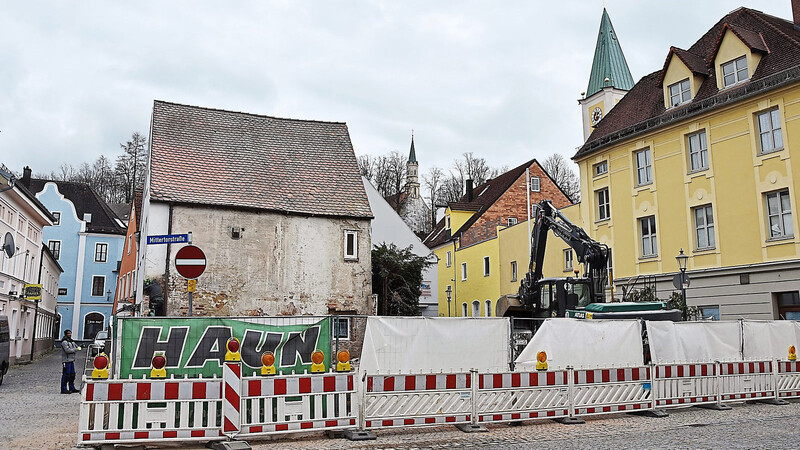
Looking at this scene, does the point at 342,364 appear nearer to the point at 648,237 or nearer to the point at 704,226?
the point at 704,226

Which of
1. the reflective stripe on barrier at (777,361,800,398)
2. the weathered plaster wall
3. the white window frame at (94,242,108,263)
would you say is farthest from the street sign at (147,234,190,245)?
the white window frame at (94,242,108,263)

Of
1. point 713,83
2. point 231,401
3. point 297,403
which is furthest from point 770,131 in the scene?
point 231,401

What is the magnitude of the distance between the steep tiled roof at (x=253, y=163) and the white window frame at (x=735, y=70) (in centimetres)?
1508

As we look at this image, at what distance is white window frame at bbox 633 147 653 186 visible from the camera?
87.9 feet

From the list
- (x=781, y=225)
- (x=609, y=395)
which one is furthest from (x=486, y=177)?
(x=609, y=395)

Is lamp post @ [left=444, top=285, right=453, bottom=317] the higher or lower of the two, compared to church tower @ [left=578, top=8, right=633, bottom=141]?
lower

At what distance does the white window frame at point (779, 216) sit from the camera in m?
21.2

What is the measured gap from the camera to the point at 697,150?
81.2 ft

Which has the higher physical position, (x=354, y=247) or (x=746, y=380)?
(x=354, y=247)

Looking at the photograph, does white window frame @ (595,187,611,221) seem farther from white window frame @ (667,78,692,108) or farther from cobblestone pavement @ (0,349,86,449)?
cobblestone pavement @ (0,349,86,449)

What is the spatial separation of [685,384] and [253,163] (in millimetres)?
20620

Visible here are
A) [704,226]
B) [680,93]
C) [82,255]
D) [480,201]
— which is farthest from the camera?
[82,255]

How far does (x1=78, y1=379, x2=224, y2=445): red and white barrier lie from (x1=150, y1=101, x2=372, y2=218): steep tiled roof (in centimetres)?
1673

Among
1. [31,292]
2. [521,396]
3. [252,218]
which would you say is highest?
[252,218]
